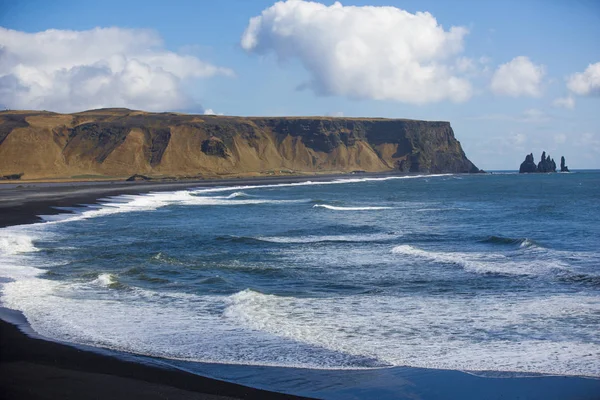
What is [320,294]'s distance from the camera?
649 inches

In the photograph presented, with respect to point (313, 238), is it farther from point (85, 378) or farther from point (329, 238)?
point (85, 378)

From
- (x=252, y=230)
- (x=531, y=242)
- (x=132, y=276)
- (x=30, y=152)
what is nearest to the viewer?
(x=132, y=276)

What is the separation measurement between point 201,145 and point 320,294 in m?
141

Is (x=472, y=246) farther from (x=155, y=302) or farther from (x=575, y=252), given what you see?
(x=155, y=302)

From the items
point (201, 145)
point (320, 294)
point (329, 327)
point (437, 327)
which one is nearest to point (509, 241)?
point (320, 294)

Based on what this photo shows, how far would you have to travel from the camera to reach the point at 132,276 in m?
19.0

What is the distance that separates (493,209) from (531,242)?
2180cm

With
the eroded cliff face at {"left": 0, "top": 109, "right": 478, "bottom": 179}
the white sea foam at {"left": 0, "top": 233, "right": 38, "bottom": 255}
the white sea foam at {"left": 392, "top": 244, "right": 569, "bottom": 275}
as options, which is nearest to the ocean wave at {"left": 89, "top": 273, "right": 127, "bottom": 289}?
the white sea foam at {"left": 0, "top": 233, "right": 38, "bottom": 255}

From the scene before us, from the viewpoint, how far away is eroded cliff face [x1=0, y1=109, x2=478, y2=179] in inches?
5316

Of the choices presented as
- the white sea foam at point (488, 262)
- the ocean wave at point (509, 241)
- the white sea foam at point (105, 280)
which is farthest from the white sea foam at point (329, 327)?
the ocean wave at point (509, 241)

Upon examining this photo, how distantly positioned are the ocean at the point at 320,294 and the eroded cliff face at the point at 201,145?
103 meters

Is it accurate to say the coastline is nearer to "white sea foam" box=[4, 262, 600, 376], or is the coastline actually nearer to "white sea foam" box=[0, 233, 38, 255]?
"white sea foam" box=[4, 262, 600, 376]

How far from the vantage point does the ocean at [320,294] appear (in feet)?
36.8

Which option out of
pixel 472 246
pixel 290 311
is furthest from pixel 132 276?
pixel 472 246
